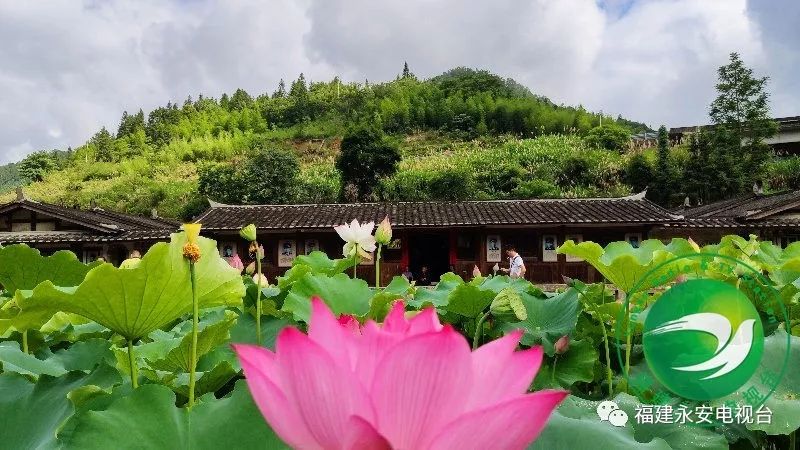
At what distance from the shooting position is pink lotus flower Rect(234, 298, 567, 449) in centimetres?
33

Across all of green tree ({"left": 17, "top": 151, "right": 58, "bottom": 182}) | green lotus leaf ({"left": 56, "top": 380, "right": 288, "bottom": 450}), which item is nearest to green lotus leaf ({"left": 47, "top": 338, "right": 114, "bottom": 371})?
green lotus leaf ({"left": 56, "top": 380, "right": 288, "bottom": 450})

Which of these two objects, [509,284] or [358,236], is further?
[358,236]

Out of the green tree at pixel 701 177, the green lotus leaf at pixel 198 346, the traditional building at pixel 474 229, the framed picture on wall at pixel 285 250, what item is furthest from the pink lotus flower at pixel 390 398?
the green tree at pixel 701 177

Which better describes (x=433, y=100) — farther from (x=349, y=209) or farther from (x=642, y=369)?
(x=642, y=369)

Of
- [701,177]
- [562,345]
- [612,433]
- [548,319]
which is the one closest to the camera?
[612,433]

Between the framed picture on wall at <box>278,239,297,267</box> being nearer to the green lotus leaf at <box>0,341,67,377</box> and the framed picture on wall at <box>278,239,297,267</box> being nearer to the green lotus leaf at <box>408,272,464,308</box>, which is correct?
the green lotus leaf at <box>408,272,464,308</box>

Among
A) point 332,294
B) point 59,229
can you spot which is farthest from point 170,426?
point 59,229

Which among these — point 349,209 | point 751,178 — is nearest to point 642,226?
point 349,209

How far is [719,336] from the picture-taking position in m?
0.92

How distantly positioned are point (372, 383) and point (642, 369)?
38.5 inches

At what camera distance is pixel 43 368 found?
3.48ft

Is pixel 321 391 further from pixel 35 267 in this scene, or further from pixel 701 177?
pixel 701 177

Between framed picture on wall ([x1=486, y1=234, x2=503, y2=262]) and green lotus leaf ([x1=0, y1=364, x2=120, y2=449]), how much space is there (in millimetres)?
13406

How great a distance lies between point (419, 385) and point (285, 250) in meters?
14.2
